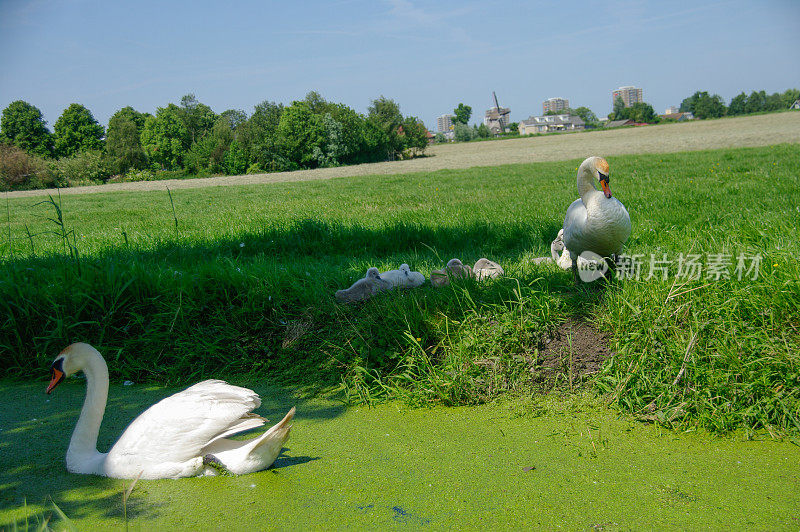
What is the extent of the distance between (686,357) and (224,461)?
2706mm

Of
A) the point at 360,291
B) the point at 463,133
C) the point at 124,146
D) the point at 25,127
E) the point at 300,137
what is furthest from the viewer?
the point at 463,133

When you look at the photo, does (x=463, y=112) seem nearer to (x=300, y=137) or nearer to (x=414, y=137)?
(x=414, y=137)

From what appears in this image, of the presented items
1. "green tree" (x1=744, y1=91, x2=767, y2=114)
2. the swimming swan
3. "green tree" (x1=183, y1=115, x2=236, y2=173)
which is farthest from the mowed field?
"green tree" (x1=744, y1=91, x2=767, y2=114)

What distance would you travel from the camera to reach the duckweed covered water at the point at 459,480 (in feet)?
7.39

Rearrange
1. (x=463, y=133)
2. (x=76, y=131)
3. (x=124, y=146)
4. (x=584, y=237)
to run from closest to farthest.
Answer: (x=584, y=237)
(x=124, y=146)
(x=76, y=131)
(x=463, y=133)

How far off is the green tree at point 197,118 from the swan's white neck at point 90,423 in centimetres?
5960

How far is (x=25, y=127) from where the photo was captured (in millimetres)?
55594

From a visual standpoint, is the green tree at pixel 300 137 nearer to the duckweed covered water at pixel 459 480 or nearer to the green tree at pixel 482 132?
the duckweed covered water at pixel 459 480

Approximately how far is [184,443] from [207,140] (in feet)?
143

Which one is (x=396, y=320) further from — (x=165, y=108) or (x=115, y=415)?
(x=165, y=108)

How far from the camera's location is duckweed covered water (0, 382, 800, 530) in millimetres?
2254

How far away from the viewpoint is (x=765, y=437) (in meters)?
2.80

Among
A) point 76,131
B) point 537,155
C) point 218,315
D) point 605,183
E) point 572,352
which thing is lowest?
point 572,352

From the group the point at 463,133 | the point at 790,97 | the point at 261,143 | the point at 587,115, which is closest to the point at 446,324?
the point at 261,143
